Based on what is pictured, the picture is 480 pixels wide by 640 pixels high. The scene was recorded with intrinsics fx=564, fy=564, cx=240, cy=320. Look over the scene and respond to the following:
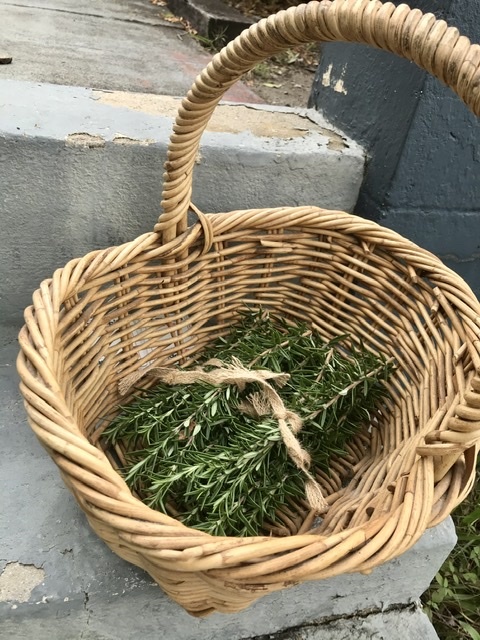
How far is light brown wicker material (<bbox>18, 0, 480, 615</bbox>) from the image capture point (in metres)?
0.56

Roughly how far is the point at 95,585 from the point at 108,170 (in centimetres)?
68

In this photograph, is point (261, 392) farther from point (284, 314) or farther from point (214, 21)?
point (214, 21)

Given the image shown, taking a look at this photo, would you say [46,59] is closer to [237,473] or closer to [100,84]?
[100,84]

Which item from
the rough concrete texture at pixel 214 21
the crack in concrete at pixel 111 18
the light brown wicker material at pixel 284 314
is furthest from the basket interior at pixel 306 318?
the crack in concrete at pixel 111 18

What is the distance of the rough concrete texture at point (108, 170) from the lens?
3.26 ft

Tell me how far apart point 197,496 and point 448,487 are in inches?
13.0

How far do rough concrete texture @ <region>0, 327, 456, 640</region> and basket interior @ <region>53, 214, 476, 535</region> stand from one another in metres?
0.12

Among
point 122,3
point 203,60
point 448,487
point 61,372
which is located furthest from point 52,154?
point 122,3

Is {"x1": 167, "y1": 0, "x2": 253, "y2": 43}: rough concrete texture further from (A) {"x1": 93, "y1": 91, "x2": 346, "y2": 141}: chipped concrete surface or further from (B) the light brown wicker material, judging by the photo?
(B) the light brown wicker material

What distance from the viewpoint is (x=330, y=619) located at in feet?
3.15

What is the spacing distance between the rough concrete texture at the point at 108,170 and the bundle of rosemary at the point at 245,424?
0.30 m

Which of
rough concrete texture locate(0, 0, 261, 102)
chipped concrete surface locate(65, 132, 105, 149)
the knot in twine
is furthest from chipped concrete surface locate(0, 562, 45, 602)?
rough concrete texture locate(0, 0, 261, 102)

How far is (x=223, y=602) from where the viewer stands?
Result: 2.08ft

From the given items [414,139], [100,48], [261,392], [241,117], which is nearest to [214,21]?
[100,48]
